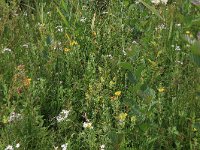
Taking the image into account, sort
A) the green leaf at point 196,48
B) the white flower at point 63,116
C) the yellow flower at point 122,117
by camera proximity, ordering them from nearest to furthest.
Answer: the green leaf at point 196,48 < the yellow flower at point 122,117 < the white flower at point 63,116

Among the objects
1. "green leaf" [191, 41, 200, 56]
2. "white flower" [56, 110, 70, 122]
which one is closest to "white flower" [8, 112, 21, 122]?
"white flower" [56, 110, 70, 122]

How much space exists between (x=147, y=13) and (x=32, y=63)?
151 centimetres

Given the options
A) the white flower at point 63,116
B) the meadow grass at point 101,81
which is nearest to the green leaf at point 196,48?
the meadow grass at point 101,81

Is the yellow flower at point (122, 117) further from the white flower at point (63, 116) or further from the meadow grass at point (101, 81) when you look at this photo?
the white flower at point (63, 116)

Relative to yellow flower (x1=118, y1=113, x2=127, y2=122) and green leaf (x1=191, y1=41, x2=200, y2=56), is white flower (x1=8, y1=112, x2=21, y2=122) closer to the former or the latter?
yellow flower (x1=118, y1=113, x2=127, y2=122)

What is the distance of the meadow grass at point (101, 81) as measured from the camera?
273 cm

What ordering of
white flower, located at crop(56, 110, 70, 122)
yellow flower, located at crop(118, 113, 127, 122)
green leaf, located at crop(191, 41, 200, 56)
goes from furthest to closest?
white flower, located at crop(56, 110, 70, 122) → yellow flower, located at crop(118, 113, 127, 122) → green leaf, located at crop(191, 41, 200, 56)

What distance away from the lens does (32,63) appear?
3.52m

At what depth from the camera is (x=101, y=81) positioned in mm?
3016

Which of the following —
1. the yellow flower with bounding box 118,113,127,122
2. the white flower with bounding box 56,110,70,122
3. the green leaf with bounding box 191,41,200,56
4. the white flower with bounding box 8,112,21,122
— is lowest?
the white flower with bounding box 56,110,70,122

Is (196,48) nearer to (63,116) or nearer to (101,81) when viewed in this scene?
(101,81)

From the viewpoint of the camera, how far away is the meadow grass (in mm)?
2734

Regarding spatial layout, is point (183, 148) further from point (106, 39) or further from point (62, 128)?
point (106, 39)

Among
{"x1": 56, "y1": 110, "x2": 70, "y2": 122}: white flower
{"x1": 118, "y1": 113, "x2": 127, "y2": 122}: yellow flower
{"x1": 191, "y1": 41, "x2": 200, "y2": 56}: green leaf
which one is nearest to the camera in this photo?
{"x1": 191, "y1": 41, "x2": 200, "y2": 56}: green leaf
